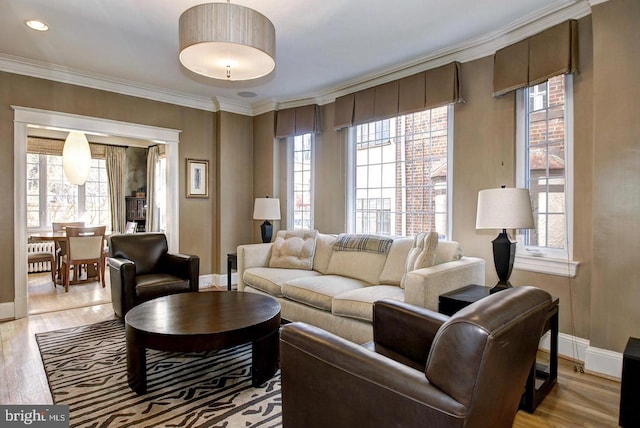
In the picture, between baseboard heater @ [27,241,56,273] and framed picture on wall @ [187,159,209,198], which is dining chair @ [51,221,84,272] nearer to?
baseboard heater @ [27,241,56,273]

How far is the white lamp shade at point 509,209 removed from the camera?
2.42 meters

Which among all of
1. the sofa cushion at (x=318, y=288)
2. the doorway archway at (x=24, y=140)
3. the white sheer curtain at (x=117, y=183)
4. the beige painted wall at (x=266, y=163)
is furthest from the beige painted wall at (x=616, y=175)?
the white sheer curtain at (x=117, y=183)

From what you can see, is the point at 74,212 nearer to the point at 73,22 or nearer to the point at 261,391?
the point at 73,22

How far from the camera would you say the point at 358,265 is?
3.52 meters

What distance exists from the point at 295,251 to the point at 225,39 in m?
2.46

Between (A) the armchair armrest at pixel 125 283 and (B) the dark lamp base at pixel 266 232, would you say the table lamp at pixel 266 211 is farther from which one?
(A) the armchair armrest at pixel 125 283

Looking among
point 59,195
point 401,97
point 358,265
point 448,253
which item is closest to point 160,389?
point 358,265

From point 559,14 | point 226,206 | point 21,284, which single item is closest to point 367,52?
point 559,14

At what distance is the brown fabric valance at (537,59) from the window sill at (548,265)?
1.43m

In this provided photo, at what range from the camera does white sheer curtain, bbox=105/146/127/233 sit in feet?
24.0

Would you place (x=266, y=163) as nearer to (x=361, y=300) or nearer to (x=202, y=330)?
(x=361, y=300)

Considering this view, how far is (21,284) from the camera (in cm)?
388

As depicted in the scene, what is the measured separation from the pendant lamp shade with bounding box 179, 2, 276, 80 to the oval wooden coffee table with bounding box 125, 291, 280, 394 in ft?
5.66

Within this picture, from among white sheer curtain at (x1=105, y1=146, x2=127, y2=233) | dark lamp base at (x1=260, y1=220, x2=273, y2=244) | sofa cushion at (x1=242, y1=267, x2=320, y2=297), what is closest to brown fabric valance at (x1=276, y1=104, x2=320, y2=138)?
dark lamp base at (x1=260, y1=220, x2=273, y2=244)
